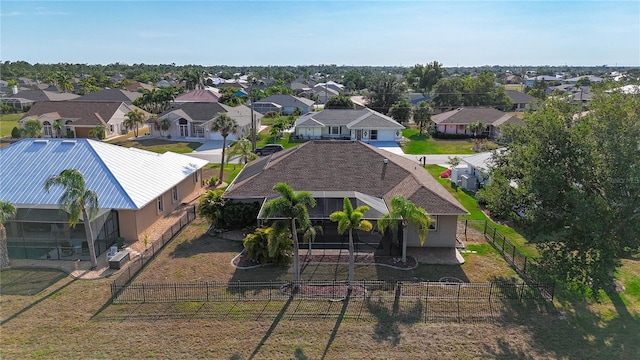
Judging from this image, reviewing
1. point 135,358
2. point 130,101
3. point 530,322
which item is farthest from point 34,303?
A: point 130,101

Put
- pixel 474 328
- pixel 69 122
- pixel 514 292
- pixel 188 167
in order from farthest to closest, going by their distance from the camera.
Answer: pixel 69 122 → pixel 188 167 → pixel 514 292 → pixel 474 328

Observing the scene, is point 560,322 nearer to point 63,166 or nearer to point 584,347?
point 584,347

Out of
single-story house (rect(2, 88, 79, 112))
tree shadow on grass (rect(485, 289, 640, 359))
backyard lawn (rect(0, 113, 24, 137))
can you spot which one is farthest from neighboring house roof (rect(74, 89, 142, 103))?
tree shadow on grass (rect(485, 289, 640, 359))

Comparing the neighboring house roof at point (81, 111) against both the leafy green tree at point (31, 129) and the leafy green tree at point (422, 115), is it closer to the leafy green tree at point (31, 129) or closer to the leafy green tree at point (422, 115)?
the leafy green tree at point (31, 129)

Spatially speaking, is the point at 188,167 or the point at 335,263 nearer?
the point at 335,263

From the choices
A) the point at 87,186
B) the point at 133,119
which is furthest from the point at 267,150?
the point at 87,186

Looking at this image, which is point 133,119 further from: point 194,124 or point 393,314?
point 393,314
